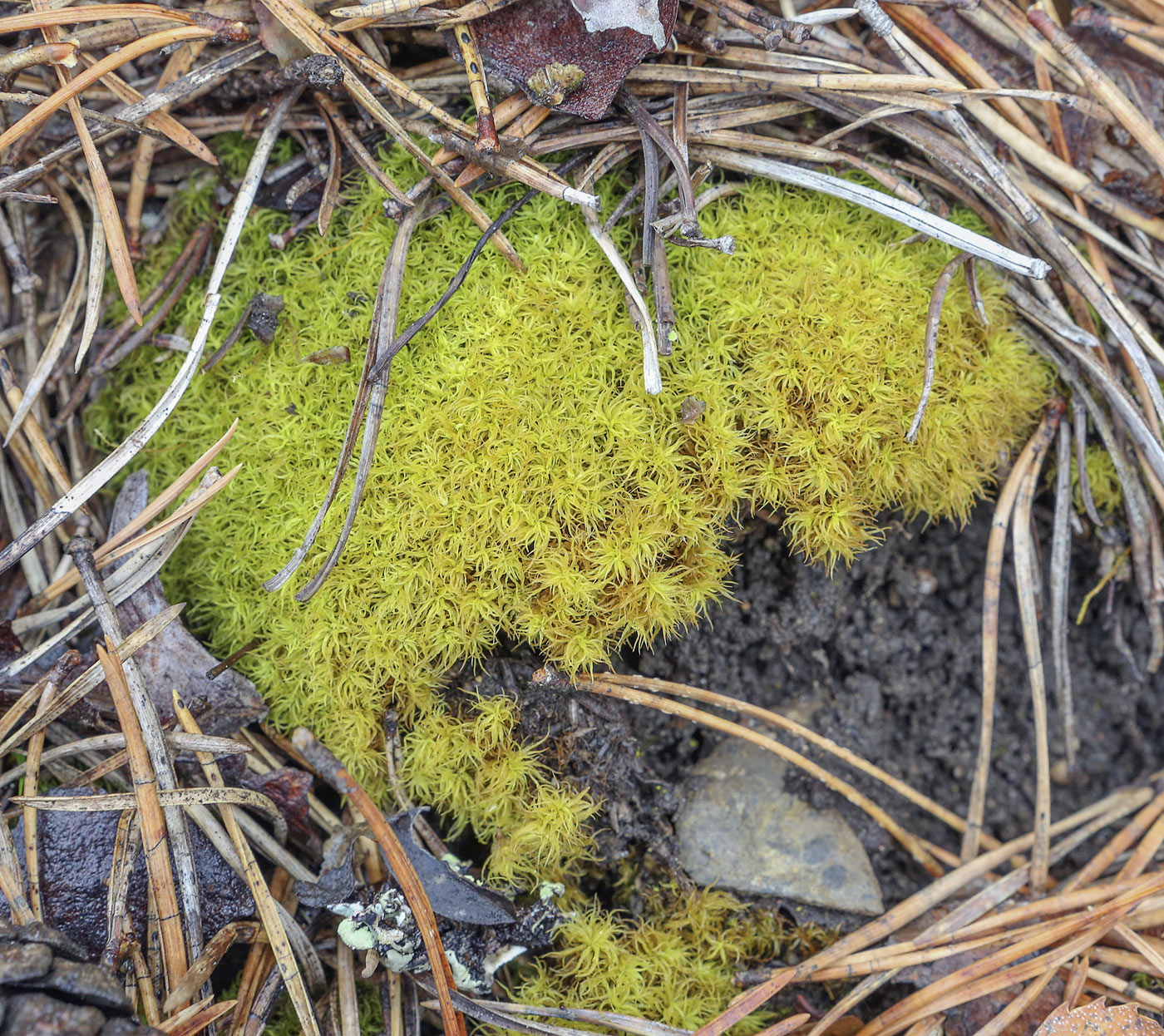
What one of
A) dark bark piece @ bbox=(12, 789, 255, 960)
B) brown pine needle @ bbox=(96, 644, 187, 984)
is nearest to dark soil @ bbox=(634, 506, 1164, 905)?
dark bark piece @ bbox=(12, 789, 255, 960)

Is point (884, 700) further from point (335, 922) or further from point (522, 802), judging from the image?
point (335, 922)

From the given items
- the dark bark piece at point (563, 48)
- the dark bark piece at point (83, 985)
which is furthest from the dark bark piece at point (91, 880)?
the dark bark piece at point (563, 48)

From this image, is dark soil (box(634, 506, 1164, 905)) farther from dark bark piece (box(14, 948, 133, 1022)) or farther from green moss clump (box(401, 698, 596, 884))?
dark bark piece (box(14, 948, 133, 1022))

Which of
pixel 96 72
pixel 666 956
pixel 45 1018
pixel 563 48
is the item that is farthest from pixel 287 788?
pixel 563 48

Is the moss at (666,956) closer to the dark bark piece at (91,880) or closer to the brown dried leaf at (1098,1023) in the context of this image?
the brown dried leaf at (1098,1023)

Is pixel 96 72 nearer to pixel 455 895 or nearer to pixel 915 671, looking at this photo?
pixel 455 895
